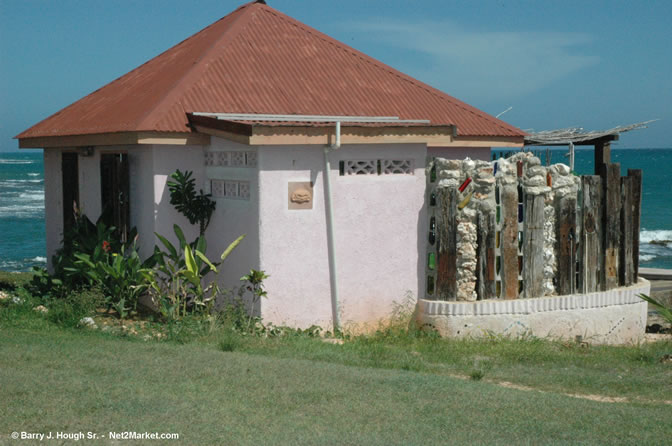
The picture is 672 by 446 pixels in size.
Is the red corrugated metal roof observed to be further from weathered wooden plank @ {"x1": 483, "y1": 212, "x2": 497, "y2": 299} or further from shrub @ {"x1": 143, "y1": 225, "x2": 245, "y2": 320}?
weathered wooden plank @ {"x1": 483, "y1": 212, "x2": 497, "y2": 299}

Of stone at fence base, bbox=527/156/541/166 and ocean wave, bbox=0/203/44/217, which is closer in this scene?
stone at fence base, bbox=527/156/541/166

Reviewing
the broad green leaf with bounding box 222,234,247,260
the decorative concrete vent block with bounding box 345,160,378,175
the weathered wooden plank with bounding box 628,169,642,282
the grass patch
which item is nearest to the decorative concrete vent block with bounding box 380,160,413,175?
the decorative concrete vent block with bounding box 345,160,378,175

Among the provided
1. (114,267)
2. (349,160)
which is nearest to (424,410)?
(349,160)

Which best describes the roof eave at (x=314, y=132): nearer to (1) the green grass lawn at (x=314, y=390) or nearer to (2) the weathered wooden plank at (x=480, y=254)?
(2) the weathered wooden plank at (x=480, y=254)

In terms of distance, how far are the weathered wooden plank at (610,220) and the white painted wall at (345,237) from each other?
9.23 ft

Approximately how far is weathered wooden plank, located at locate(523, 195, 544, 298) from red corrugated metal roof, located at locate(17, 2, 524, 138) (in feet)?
8.82

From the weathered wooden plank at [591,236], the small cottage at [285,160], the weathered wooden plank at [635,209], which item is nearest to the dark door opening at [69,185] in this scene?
the small cottage at [285,160]

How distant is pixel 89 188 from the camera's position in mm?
13328

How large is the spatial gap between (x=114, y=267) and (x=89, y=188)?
295 cm

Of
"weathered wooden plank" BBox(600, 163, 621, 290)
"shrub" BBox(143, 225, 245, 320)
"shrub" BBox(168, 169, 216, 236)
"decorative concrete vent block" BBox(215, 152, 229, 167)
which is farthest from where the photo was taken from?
"weathered wooden plank" BBox(600, 163, 621, 290)

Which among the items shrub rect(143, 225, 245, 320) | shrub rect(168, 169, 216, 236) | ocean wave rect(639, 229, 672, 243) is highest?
shrub rect(168, 169, 216, 236)

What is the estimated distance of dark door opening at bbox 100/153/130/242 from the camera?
11875 mm

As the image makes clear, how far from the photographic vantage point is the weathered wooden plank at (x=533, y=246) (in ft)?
35.4

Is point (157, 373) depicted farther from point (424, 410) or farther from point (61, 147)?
point (61, 147)
